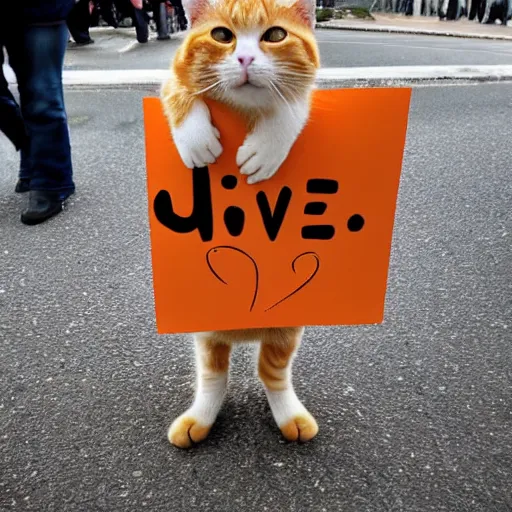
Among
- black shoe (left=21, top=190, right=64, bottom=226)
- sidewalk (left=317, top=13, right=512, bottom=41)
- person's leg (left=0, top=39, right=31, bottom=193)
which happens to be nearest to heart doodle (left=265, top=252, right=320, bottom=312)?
black shoe (left=21, top=190, right=64, bottom=226)

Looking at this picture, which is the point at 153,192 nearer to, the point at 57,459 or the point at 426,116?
the point at 57,459

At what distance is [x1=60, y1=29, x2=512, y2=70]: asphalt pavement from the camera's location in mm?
5789

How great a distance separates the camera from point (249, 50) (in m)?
0.94

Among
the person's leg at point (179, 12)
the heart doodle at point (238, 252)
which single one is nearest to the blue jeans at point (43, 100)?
the heart doodle at point (238, 252)

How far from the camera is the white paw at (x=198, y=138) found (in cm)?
102

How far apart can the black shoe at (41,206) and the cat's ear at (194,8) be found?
1614 mm

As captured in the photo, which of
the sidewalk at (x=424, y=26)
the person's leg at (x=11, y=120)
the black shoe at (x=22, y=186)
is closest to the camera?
the person's leg at (x=11, y=120)

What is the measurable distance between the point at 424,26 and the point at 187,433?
1027 cm

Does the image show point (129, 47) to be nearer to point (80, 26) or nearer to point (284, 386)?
point (80, 26)

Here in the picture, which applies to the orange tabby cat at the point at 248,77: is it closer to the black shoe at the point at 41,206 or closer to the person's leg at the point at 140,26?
the black shoe at the point at 41,206

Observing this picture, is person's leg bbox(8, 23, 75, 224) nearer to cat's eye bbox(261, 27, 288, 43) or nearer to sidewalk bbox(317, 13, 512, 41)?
cat's eye bbox(261, 27, 288, 43)

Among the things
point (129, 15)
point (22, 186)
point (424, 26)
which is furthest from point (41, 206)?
point (424, 26)

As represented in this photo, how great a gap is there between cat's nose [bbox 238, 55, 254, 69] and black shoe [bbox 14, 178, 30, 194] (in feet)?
6.46

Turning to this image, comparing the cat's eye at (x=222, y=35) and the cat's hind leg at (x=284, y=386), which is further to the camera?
the cat's hind leg at (x=284, y=386)
